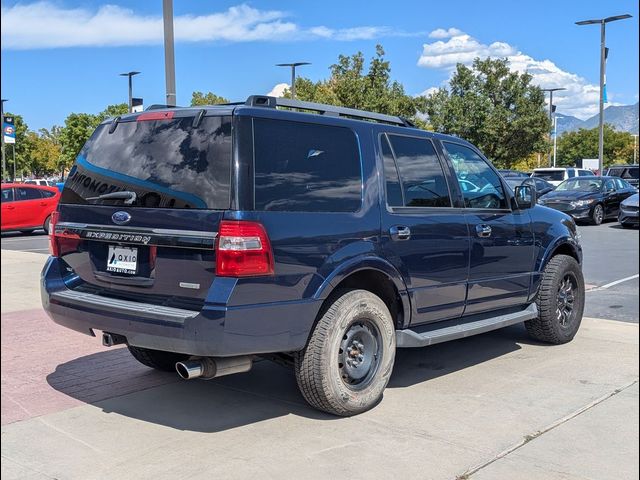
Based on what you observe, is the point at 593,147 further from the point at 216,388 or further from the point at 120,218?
the point at 120,218

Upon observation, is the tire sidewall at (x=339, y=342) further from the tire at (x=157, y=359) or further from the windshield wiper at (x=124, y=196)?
the tire at (x=157, y=359)

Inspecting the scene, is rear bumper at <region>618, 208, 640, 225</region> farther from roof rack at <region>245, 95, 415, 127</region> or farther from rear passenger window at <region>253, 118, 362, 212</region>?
rear passenger window at <region>253, 118, 362, 212</region>

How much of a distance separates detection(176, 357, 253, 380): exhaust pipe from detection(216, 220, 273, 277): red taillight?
1.98 ft

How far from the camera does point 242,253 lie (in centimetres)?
392

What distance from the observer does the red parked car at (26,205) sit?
20.2 m

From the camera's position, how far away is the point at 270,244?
4.03 meters

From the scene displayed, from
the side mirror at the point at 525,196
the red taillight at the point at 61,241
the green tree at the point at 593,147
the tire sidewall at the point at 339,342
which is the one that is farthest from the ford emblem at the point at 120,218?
the green tree at the point at 593,147

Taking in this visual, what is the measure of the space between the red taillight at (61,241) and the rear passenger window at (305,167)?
4.77 ft

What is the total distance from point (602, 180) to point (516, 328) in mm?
16795

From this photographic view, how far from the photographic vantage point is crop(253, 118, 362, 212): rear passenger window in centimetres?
420

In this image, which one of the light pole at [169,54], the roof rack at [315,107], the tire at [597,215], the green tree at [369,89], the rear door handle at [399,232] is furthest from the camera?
the green tree at [369,89]

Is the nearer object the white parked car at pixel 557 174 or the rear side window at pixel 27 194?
the rear side window at pixel 27 194

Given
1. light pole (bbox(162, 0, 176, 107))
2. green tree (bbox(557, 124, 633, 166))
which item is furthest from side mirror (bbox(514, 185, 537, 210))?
green tree (bbox(557, 124, 633, 166))

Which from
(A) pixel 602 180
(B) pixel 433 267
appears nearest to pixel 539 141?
(A) pixel 602 180
